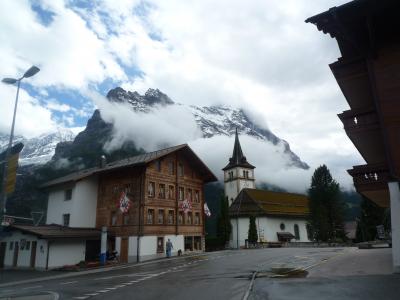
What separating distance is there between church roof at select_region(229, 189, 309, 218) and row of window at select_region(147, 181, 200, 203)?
82.5 ft

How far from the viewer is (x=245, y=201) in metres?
74.1

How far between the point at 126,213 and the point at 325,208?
36.5 m

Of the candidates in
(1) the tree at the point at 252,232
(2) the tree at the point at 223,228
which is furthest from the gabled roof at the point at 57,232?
(1) the tree at the point at 252,232

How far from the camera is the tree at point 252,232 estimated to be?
62.5 m

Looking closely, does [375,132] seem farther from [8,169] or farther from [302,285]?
[8,169]

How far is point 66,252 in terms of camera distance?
35.5m

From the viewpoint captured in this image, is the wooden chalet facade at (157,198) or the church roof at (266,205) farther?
the church roof at (266,205)

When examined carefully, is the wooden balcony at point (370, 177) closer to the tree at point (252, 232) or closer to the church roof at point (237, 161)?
the tree at point (252, 232)

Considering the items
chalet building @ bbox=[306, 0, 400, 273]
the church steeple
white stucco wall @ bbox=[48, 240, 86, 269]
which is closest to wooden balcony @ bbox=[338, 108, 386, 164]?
chalet building @ bbox=[306, 0, 400, 273]

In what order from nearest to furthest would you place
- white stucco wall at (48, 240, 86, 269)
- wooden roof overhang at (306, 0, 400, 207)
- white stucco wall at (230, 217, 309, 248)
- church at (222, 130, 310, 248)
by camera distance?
wooden roof overhang at (306, 0, 400, 207) < white stucco wall at (48, 240, 86, 269) < white stucco wall at (230, 217, 309, 248) < church at (222, 130, 310, 248)

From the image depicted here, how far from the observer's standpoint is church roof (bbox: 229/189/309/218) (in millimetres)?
70875

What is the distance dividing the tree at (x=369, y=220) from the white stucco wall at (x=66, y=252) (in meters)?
44.3

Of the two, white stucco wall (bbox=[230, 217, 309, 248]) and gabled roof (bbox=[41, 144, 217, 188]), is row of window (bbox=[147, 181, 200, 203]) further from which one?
white stucco wall (bbox=[230, 217, 309, 248])

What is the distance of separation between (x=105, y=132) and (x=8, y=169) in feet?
466
